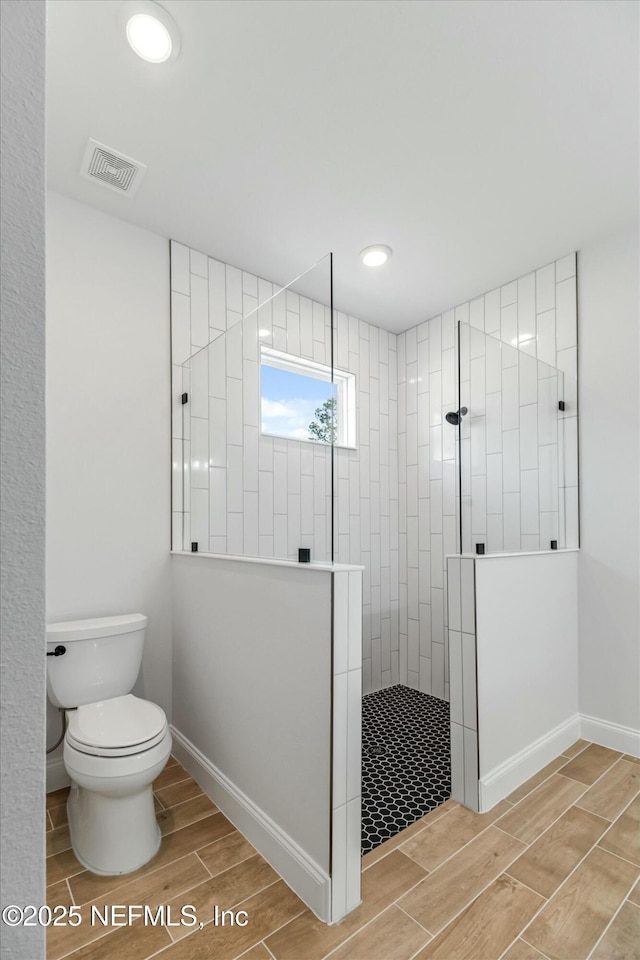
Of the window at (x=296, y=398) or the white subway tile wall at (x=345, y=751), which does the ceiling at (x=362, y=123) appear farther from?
the white subway tile wall at (x=345, y=751)

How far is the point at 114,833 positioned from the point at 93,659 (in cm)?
63

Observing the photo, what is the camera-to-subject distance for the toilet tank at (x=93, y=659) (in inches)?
75.0

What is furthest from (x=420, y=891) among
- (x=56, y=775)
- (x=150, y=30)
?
(x=150, y=30)

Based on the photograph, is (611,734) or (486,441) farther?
(611,734)

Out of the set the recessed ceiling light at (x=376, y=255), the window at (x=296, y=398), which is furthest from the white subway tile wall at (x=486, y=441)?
the window at (x=296, y=398)

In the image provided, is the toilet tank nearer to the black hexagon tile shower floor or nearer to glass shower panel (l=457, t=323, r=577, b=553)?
the black hexagon tile shower floor

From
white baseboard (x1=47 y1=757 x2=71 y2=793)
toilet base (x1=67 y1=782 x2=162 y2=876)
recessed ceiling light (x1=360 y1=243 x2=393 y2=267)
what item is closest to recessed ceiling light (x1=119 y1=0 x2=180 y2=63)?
recessed ceiling light (x1=360 y1=243 x2=393 y2=267)

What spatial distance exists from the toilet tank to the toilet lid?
0.22ft

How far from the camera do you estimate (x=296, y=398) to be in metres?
1.65

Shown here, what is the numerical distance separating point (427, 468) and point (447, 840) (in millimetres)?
2155

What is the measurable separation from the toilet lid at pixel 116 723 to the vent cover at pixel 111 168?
2185 millimetres

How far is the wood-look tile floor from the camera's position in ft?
4.26

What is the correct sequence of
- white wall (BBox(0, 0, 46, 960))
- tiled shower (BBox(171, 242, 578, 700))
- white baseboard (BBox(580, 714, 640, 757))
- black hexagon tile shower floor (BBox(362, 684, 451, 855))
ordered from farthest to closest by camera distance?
1. white baseboard (BBox(580, 714, 640, 757))
2. black hexagon tile shower floor (BBox(362, 684, 451, 855))
3. tiled shower (BBox(171, 242, 578, 700))
4. white wall (BBox(0, 0, 46, 960))

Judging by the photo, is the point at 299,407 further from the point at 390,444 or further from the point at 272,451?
the point at 390,444
